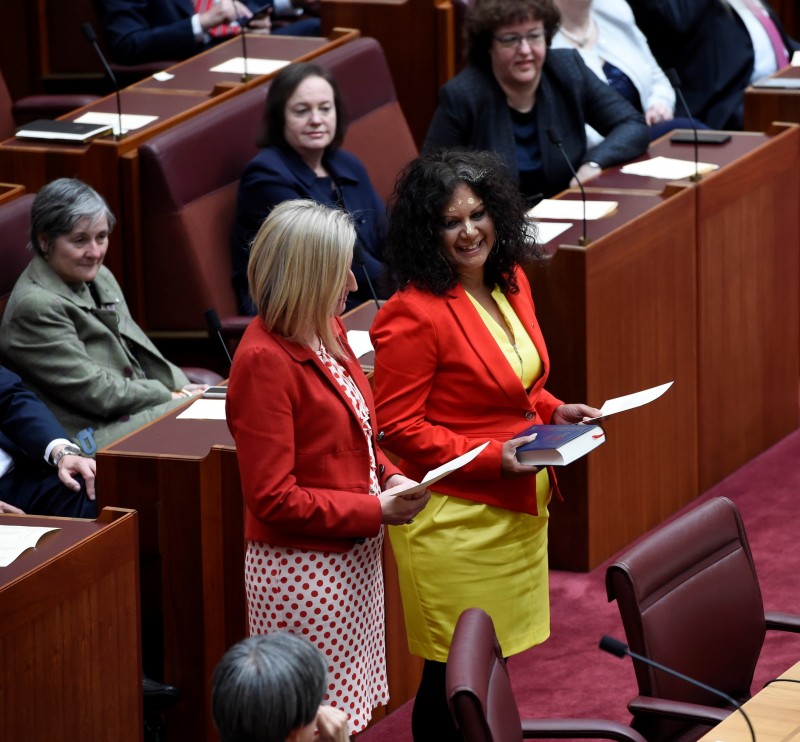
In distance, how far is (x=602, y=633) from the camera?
156 inches

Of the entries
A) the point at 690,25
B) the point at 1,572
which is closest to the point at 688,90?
the point at 690,25

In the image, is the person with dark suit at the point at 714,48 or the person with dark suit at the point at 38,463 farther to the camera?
the person with dark suit at the point at 714,48

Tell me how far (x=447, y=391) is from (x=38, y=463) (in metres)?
1.03

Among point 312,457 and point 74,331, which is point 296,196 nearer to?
point 74,331

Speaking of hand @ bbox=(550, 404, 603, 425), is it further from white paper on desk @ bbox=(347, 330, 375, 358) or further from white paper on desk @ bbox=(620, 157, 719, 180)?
white paper on desk @ bbox=(620, 157, 719, 180)

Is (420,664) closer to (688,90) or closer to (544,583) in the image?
(544,583)

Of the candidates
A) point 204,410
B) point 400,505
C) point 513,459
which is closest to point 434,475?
point 400,505

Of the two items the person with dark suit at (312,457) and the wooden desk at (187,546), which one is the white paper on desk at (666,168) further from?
the person with dark suit at (312,457)

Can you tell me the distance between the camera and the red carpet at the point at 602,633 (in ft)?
11.8

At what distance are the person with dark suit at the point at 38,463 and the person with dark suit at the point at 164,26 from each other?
254cm

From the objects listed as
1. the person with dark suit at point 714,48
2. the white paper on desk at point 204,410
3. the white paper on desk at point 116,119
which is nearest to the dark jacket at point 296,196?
the white paper on desk at point 116,119

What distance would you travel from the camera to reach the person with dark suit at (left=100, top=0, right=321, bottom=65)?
5.77 metres

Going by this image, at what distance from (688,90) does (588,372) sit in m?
2.39

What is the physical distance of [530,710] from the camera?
3.60 metres
